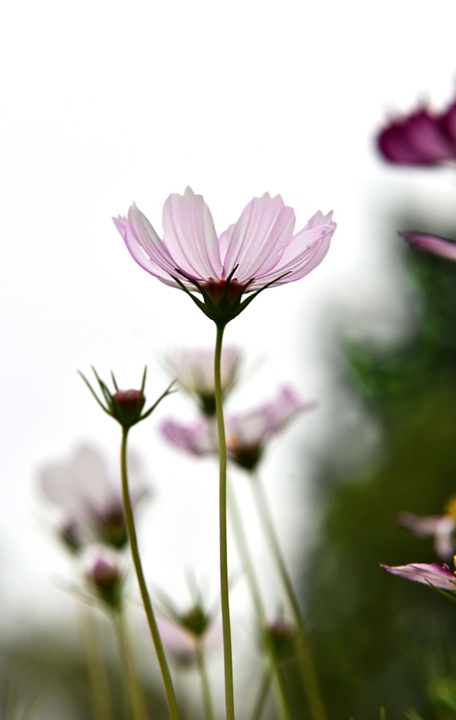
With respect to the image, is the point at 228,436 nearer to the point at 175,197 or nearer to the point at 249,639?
the point at 249,639

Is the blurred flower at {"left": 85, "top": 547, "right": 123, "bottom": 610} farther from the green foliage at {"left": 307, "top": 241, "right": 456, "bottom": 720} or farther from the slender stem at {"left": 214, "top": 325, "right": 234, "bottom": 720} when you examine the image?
the green foliage at {"left": 307, "top": 241, "right": 456, "bottom": 720}

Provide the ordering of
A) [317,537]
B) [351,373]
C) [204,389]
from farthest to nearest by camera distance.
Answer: [351,373] < [317,537] < [204,389]

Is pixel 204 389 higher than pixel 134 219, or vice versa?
pixel 134 219

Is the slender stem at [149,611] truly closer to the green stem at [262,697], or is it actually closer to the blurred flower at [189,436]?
the green stem at [262,697]

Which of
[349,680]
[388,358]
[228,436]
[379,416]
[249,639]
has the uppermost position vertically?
[228,436]

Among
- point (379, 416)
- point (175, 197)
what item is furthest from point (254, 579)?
point (379, 416)

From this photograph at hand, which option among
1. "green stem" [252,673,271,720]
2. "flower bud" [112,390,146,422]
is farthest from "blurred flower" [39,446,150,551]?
"flower bud" [112,390,146,422]
